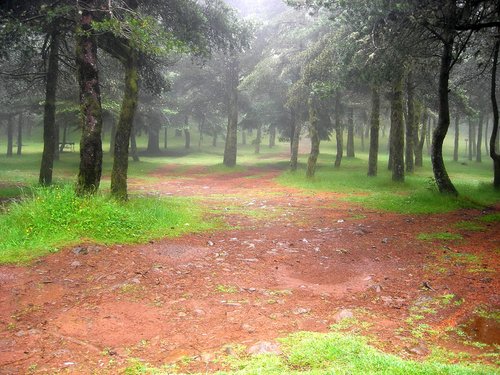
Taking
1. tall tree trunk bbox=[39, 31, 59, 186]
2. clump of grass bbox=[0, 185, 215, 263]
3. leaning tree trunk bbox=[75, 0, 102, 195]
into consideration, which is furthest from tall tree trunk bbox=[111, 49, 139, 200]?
tall tree trunk bbox=[39, 31, 59, 186]

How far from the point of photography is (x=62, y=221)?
351 inches

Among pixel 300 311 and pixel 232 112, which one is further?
pixel 232 112

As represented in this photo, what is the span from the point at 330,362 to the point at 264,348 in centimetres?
79

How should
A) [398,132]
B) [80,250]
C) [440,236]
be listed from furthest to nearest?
[398,132] → [440,236] → [80,250]

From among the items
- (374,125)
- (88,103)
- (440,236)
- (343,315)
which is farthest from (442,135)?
(88,103)

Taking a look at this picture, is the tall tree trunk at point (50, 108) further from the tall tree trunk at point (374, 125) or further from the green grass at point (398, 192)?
the tall tree trunk at point (374, 125)

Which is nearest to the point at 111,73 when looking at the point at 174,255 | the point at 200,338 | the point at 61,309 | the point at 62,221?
the point at 62,221

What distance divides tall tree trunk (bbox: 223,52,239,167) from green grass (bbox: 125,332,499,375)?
30665 millimetres

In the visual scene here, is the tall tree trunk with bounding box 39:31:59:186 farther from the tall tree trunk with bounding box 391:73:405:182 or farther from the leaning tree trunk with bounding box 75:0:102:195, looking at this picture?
the tall tree trunk with bounding box 391:73:405:182

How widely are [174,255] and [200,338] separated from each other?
3517mm

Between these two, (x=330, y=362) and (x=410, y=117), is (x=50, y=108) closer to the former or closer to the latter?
(x=330, y=362)

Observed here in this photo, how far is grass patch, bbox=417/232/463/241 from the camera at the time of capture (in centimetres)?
996

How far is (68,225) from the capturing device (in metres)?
8.89

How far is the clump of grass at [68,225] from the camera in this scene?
8.05 metres
